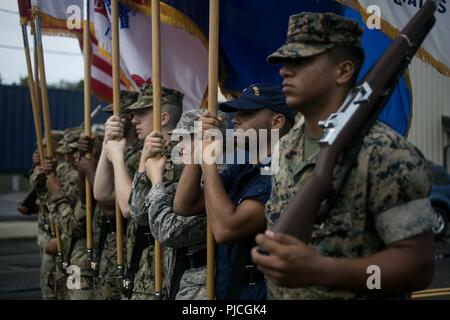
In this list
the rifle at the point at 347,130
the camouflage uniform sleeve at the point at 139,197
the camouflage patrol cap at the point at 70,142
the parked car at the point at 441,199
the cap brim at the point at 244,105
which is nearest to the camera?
the rifle at the point at 347,130

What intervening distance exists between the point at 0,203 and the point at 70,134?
17246 mm

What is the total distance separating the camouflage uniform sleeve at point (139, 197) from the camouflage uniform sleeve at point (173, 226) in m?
0.28

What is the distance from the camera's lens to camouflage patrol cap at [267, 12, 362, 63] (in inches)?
83.3

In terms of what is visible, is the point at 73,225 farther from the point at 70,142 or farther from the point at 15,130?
the point at 15,130

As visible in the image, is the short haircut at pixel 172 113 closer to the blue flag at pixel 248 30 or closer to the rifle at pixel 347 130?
the blue flag at pixel 248 30

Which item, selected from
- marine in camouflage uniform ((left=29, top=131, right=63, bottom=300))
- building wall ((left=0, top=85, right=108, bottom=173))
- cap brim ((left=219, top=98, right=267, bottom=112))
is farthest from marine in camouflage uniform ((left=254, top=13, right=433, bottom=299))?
building wall ((left=0, top=85, right=108, bottom=173))

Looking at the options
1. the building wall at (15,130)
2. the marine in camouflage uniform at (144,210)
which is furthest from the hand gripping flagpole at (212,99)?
the building wall at (15,130)

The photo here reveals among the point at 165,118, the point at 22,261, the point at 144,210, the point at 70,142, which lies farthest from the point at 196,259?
the point at 22,261

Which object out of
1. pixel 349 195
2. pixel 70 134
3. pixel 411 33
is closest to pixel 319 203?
pixel 349 195

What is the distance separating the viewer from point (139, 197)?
11.2 ft

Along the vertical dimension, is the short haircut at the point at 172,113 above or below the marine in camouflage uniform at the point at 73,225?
above

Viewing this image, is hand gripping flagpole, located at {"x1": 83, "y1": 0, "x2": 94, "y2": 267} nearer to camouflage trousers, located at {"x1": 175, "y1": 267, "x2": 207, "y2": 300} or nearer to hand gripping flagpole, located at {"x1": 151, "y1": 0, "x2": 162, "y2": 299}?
hand gripping flagpole, located at {"x1": 151, "y1": 0, "x2": 162, "y2": 299}

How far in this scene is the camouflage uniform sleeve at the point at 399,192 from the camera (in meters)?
1.90

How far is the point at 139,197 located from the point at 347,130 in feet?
5.75
